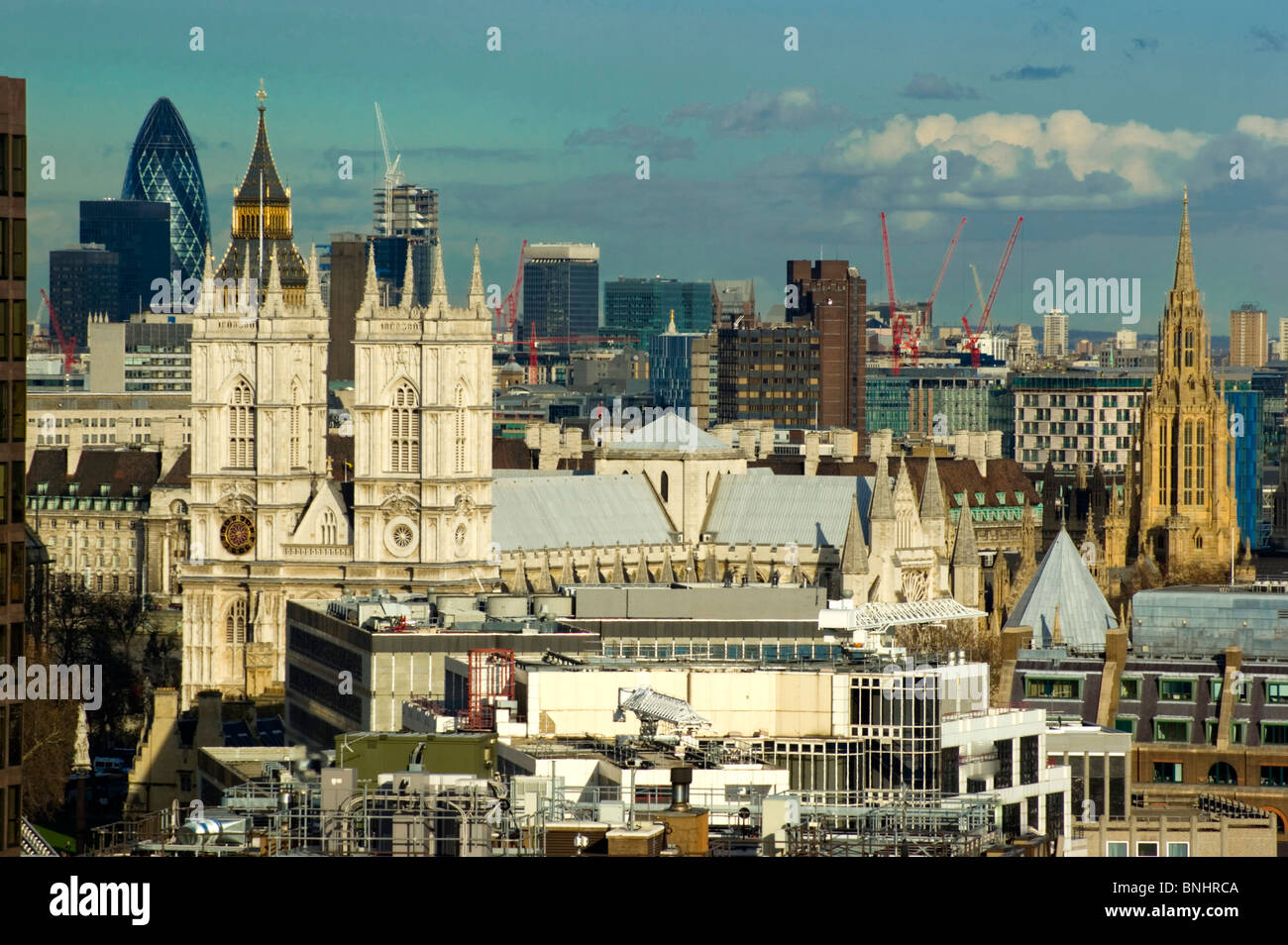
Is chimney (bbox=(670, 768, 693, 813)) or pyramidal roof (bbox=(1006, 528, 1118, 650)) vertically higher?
chimney (bbox=(670, 768, 693, 813))

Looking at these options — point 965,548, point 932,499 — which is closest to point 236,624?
point 965,548

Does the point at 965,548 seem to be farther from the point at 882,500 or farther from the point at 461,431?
the point at 461,431

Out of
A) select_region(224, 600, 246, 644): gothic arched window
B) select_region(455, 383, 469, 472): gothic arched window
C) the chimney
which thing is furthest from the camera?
select_region(224, 600, 246, 644): gothic arched window

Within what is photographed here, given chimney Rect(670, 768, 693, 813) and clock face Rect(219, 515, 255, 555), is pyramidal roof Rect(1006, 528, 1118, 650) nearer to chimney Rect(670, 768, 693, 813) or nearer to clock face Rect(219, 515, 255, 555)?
clock face Rect(219, 515, 255, 555)

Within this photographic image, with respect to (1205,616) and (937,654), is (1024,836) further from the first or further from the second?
(1205,616)

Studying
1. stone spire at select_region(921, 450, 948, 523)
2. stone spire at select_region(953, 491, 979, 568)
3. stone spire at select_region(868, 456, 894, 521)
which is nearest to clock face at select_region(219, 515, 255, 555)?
stone spire at select_region(868, 456, 894, 521)

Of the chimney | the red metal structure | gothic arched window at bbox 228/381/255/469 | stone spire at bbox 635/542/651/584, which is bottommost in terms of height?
stone spire at bbox 635/542/651/584
